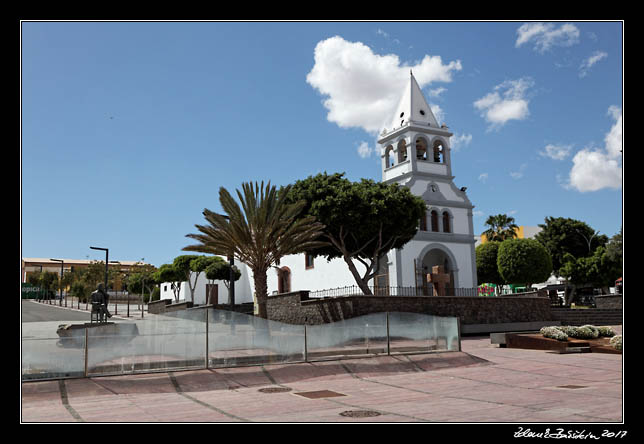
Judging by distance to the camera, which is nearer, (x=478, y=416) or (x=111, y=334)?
(x=478, y=416)

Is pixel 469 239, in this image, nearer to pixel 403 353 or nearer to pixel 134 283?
pixel 403 353

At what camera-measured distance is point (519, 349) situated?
61.0 ft

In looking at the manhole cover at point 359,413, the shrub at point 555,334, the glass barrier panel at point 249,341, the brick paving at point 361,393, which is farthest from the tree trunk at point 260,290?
the manhole cover at point 359,413

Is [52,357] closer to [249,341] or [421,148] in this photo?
[249,341]

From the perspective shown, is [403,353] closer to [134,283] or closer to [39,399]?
[39,399]

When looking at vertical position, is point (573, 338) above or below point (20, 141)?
below

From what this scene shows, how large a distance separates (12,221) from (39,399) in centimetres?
552

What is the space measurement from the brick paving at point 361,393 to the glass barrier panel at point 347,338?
334 mm

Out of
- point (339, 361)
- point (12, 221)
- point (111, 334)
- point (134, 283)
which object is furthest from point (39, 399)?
point (134, 283)

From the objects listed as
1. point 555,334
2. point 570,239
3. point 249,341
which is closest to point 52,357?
point 249,341

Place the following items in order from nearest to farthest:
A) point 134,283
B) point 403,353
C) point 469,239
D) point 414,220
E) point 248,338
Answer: point 248,338 < point 403,353 < point 414,220 < point 469,239 < point 134,283

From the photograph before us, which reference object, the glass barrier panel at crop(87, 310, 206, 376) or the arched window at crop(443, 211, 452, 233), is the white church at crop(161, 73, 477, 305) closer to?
the arched window at crop(443, 211, 452, 233)

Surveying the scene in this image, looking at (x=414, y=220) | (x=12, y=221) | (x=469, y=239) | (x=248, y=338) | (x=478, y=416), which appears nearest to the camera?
(x=12, y=221)

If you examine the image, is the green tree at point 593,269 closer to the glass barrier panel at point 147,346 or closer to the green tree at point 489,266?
the green tree at point 489,266
